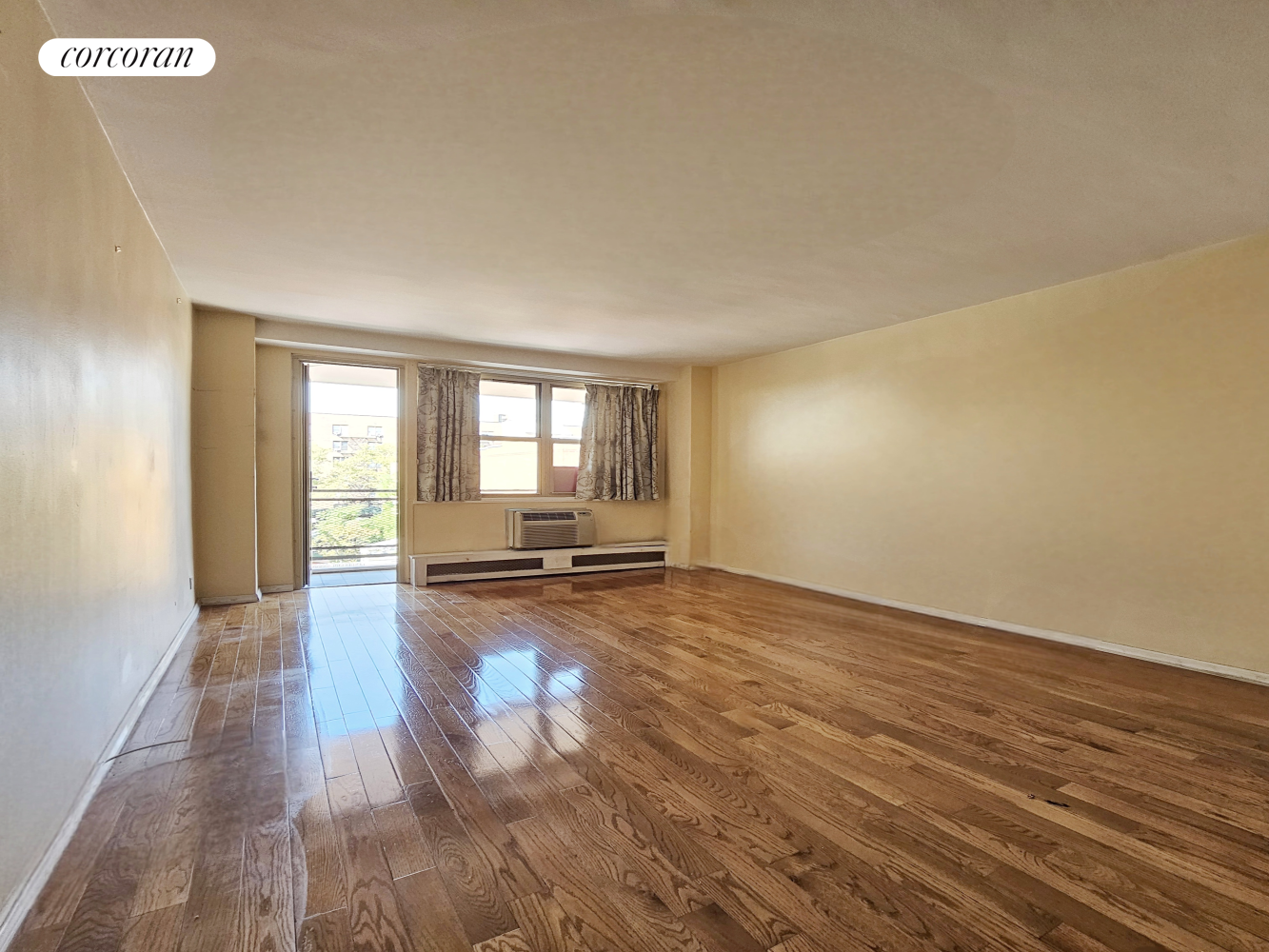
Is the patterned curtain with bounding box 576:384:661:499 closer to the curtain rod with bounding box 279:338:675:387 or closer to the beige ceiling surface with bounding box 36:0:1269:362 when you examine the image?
the curtain rod with bounding box 279:338:675:387

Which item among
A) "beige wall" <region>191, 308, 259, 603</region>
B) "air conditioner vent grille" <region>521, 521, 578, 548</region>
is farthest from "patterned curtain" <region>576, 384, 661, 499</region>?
"beige wall" <region>191, 308, 259, 603</region>

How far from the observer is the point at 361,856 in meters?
1.61

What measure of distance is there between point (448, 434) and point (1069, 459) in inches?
204

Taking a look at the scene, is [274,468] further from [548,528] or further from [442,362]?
[548,528]

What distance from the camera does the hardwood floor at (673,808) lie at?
4.52 feet

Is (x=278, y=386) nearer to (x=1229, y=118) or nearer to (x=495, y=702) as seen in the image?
(x=495, y=702)

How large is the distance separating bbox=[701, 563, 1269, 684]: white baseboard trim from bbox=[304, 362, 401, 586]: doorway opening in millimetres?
4312

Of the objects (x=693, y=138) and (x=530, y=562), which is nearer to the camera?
(x=693, y=138)

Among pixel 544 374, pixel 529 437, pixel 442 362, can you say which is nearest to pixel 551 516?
pixel 529 437

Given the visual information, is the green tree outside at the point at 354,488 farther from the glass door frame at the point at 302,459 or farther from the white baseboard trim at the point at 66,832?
the white baseboard trim at the point at 66,832

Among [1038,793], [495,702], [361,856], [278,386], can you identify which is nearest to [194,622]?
[278,386]

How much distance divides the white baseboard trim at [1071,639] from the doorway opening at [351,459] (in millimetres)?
4312

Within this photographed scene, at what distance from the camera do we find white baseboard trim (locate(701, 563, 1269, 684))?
10.5 feet

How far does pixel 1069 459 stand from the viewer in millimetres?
3879
